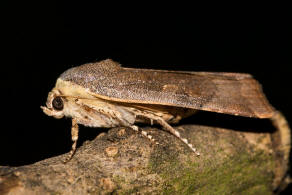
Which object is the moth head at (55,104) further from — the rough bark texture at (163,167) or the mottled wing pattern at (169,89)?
the rough bark texture at (163,167)

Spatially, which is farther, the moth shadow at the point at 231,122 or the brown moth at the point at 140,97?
the moth shadow at the point at 231,122

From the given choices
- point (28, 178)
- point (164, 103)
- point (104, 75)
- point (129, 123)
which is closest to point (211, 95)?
point (164, 103)

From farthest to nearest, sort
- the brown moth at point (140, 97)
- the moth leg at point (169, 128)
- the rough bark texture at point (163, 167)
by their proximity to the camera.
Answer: the brown moth at point (140, 97) → the moth leg at point (169, 128) → the rough bark texture at point (163, 167)

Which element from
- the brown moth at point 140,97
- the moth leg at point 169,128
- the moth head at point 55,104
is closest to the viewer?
the moth leg at point 169,128

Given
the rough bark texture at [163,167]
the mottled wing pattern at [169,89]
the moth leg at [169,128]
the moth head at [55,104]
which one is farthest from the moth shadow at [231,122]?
the moth head at [55,104]

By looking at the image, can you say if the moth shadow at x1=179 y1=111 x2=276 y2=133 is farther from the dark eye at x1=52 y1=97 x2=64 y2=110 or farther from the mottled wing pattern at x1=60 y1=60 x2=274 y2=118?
the dark eye at x1=52 y1=97 x2=64 y2=110

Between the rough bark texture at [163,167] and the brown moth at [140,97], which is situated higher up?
the brown moth at [140,97]
